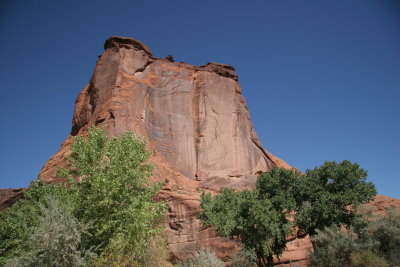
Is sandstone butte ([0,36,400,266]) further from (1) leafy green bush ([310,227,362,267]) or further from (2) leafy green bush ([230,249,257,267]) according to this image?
(1) leafy green bush ([310,227,362,267])

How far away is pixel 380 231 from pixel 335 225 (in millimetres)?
6247

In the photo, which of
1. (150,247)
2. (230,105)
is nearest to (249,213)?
(150,247)

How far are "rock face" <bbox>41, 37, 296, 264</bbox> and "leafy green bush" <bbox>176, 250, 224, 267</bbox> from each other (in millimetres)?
12314

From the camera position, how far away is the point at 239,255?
28.5m

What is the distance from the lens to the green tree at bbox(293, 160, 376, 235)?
2658cm

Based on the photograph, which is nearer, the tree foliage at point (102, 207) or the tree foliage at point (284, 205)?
the tree foliage at point (102, 207)

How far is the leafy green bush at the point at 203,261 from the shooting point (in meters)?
26.5

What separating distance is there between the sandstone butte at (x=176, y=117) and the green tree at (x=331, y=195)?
1596cm

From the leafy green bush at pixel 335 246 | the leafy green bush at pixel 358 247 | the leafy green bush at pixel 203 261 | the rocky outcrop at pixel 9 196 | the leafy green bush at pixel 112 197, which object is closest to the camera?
the leafy green bush at pixel 112 197

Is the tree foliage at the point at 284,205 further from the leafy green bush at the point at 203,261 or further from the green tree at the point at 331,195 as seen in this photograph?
the leafy green bush at the point at 203,261

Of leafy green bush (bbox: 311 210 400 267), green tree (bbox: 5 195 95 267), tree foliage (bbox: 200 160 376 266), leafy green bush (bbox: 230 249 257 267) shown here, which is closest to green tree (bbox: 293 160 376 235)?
tree foliage (bbox: 200 160 376 266)

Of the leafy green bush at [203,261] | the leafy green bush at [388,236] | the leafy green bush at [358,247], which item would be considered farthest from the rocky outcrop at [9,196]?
the leafy green bush at [388,236]

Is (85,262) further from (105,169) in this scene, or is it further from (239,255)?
(239,255)

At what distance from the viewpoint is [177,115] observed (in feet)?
178
